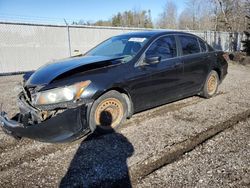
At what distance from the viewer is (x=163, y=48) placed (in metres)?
5.34

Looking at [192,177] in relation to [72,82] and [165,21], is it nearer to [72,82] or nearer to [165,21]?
[72,82]

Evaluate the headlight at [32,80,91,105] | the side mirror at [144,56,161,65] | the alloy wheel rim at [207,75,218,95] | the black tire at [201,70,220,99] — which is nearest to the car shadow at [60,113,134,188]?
the headlight at [32,80,91,105]

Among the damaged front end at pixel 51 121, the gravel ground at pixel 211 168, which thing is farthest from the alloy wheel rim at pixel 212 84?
the damaged front end at pixel 51 121

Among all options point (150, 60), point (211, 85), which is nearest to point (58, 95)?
point (150, 60)

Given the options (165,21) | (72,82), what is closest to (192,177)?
(72,82)

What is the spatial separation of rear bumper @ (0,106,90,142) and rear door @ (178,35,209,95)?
109 inches

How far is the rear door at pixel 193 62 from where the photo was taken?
582cm

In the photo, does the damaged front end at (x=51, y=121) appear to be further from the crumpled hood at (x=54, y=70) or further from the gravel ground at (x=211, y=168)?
the gravel ground at (x=211, y=168)

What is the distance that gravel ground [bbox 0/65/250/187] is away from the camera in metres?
3.21

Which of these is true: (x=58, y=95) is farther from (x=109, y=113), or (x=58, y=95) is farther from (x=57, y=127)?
(x=109, y=113)

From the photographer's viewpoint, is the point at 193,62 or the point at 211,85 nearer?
the point at 193,62

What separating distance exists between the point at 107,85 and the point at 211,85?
3603mm

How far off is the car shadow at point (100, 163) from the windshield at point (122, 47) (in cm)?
148

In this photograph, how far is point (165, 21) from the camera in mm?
56844
